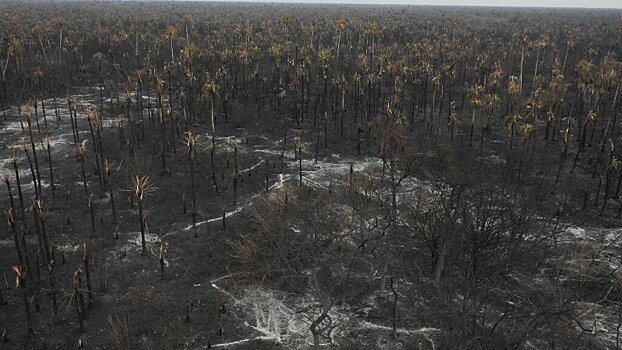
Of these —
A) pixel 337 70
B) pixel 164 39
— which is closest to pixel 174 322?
pixel 337 70

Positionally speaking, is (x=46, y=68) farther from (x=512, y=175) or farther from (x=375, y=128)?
(x=512, y=175)

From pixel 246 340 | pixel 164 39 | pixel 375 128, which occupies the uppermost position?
pixel 164 39

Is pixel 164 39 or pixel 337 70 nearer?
pixel 337 70

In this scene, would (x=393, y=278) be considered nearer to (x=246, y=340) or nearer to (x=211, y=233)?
(x=246, y=340)

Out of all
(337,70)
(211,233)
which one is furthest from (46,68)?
(211,233)

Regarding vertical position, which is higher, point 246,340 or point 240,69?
point 240,69

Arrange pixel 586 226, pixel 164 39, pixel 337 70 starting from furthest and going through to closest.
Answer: pixel 164 39
pixel 337 70
pixel 586 226

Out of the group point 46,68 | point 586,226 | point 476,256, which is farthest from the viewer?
point 46,68

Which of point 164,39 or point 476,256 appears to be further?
point 164,39

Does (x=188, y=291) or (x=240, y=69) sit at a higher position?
(x=240, y=69)
